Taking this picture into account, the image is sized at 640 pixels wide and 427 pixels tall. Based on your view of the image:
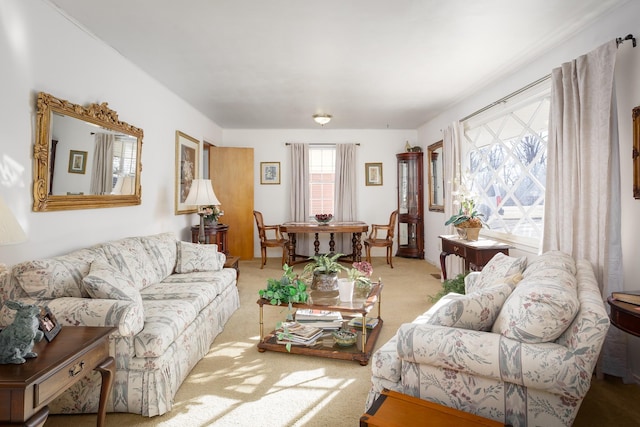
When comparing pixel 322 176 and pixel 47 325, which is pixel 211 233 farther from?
pixel 47 325

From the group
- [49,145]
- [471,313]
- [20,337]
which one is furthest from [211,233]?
[471,313]

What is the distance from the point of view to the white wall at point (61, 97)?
2.18 meters

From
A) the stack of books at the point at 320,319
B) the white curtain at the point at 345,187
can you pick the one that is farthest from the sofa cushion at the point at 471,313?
the white curtain at the point at 345,187

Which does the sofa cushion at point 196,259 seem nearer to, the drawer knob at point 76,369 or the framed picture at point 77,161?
the framed picture at point 77,161

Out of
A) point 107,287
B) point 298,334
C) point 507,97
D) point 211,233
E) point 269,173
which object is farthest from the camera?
point 269,173

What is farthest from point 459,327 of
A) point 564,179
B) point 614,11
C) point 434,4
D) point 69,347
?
point 614,11

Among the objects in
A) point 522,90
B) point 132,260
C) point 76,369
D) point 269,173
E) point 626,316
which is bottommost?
point 76,369

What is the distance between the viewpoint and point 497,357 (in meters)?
1.45

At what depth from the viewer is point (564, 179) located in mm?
2799

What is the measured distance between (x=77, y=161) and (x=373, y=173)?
17.4 feet

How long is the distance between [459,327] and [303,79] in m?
3.28

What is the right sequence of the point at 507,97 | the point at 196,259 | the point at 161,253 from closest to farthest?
the point at 161,253
the point at 196,259
the point at 507,97

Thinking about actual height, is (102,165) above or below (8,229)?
above

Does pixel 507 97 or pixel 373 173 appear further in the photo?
pixel 373 173
